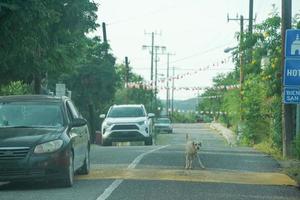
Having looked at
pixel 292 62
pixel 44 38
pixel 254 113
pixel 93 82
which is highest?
pixel 44 38

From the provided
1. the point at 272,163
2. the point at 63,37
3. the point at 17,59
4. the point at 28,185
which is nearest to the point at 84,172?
the point at 28,185

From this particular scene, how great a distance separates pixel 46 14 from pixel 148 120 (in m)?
14.5

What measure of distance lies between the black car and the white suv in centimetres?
1603

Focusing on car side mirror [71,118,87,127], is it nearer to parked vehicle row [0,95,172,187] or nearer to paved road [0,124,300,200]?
parked vehicle row [0,95,172,187]

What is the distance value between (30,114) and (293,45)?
7.72 meters

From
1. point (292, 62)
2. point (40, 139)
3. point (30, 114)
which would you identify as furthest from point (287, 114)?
point (40, 139)

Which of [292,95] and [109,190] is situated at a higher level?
[292,95]

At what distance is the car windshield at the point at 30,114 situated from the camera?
14.2m

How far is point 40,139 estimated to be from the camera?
515 inches

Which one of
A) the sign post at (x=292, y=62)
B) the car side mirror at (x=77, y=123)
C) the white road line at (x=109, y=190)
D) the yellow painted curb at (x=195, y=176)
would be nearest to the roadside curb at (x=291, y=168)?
the yellow painted curb at (x=195, y=176)

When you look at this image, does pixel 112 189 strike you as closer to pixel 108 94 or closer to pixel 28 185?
pixel 28 185

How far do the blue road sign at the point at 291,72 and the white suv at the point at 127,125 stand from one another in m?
12.7

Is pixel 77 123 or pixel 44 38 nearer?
pixel 77 123

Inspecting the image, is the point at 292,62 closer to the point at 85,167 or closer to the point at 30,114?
the point at 85,167
